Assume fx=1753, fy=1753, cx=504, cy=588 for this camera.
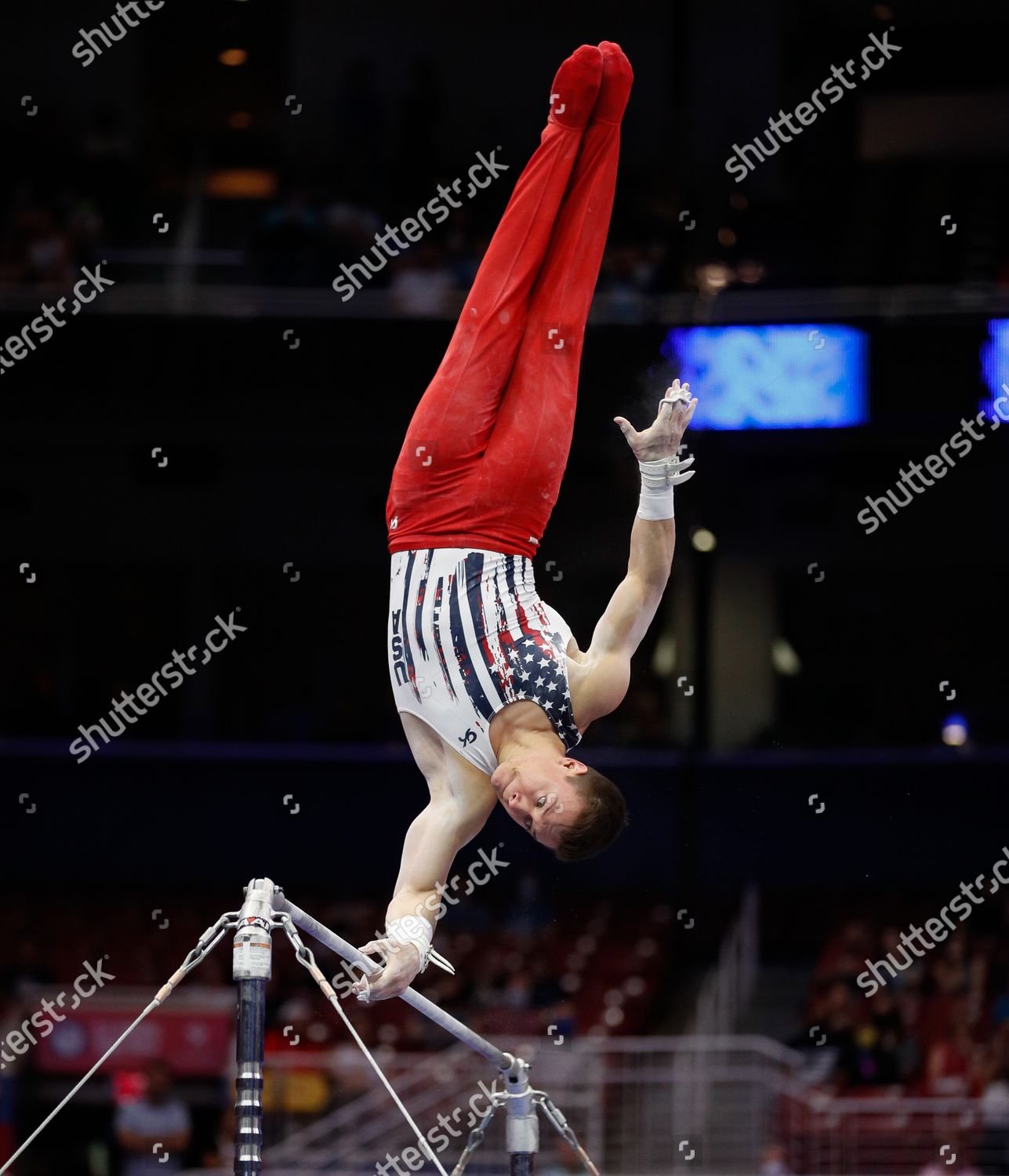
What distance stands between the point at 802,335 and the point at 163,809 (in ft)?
20.3

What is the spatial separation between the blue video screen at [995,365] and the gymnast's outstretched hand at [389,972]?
Result: 8450 millimetres

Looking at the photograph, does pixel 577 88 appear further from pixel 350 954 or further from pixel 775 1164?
pixel 775 1164

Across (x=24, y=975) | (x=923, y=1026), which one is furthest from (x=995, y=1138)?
(x=24, y=975)

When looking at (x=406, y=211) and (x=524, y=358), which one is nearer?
(x=524, y=358)

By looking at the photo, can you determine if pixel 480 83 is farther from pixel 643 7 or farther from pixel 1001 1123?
pixel 1001 1123

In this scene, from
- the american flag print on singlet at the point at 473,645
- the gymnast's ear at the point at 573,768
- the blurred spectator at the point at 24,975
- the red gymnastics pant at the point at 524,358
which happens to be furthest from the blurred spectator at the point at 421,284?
the gymnast's ear at the point at 573,768

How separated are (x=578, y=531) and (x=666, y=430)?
12.6ft

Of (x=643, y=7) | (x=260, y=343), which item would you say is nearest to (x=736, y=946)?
(x=260, y=343)

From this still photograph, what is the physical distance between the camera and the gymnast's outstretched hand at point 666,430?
5574 mm

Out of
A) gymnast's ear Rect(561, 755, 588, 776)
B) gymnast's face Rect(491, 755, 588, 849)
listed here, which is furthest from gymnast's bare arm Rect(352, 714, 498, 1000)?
gymnast's ear Rect(561, 755, 588, 776)

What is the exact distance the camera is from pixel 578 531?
9.42 meters

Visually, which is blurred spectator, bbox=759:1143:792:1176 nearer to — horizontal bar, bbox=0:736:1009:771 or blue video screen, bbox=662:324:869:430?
horizontal bar, bbox=0:736:1009:771

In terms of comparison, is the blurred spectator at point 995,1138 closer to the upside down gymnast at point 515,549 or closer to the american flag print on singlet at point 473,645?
the upside down gymnast at point 515,549

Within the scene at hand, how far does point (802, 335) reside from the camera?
12.3 m
